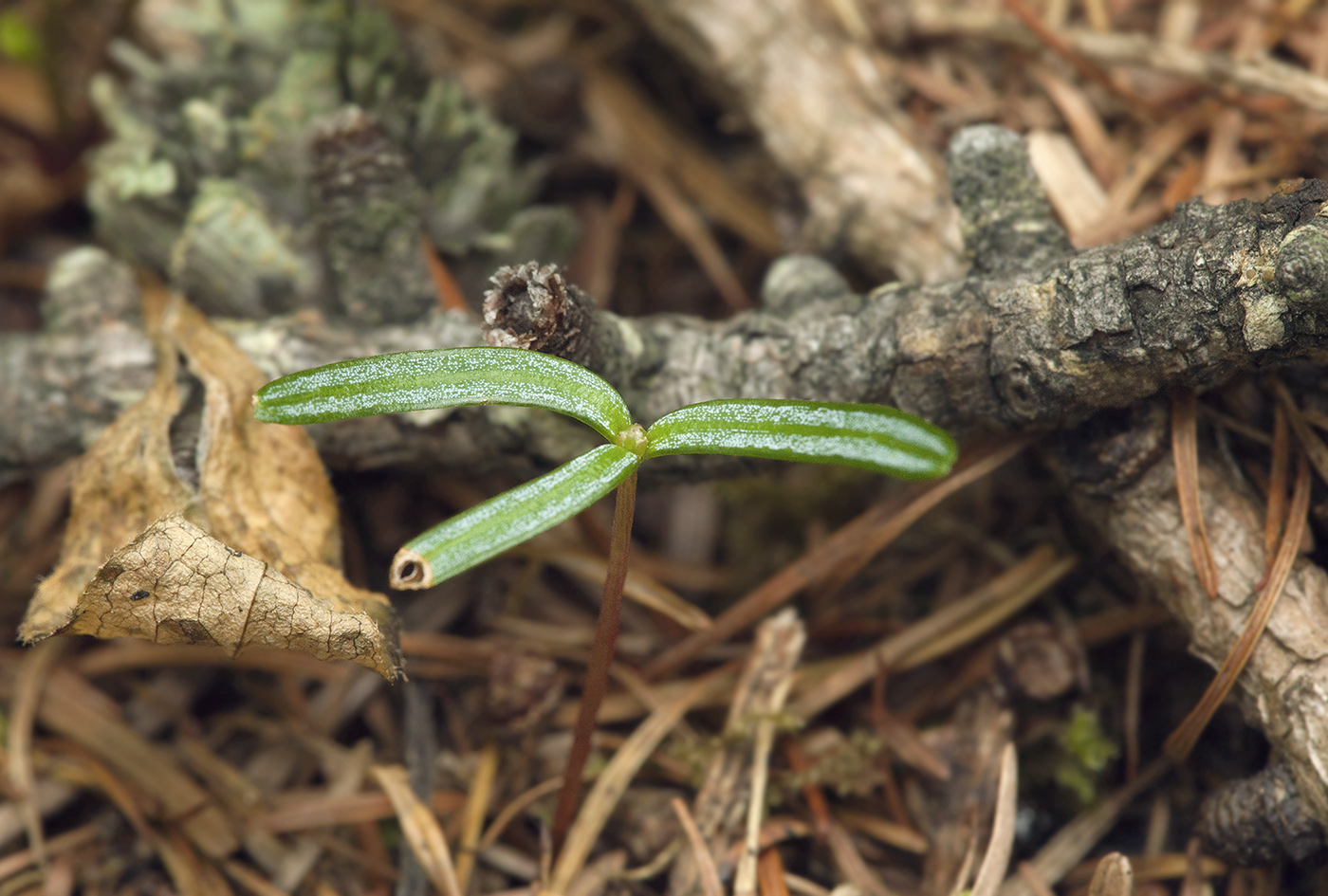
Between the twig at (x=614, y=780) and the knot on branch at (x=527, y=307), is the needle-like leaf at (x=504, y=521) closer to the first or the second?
the knot on branch at (x=527, y=307)

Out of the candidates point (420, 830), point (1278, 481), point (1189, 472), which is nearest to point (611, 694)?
point (420, 830)

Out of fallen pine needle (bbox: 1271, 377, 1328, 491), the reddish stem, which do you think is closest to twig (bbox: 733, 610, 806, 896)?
the reddish stem

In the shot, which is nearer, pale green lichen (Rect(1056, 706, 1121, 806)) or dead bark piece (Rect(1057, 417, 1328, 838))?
dead bark piece (Rect(1057, 417, 1328, 838))

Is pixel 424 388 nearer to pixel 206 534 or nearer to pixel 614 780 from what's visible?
pixel 206 534

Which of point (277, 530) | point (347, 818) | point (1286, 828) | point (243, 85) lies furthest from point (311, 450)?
point (1286, 828)

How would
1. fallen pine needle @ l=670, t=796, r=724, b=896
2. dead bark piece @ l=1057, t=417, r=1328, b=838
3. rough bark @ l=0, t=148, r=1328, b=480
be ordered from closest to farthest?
rough bark @ l=0, t=148, r=1328, b=480 < dead bark piece @ l=1057, t=417, r=1328, b=838 < fallen pine needle @ l=670, t=796, r=724, b=896

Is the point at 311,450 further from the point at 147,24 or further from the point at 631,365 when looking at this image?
the point at 147,24

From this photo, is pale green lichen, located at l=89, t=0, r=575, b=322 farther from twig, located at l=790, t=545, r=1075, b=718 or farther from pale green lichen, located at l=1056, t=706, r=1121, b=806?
pale green lichen, located at l=1056, t=706, r=1121, b=806
